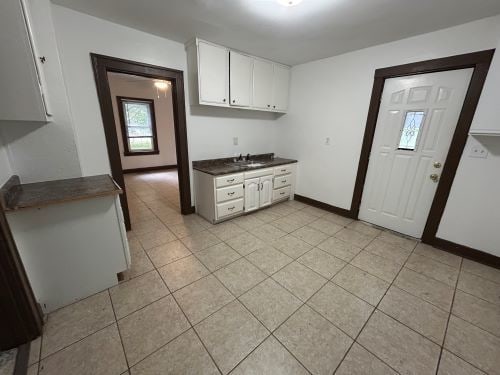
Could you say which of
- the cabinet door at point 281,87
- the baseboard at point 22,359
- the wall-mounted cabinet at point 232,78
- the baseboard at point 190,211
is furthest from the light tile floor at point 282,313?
the cabinet door at point 281,87

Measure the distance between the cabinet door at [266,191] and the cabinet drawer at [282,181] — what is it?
13 centimetres

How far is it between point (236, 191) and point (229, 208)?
0.27m

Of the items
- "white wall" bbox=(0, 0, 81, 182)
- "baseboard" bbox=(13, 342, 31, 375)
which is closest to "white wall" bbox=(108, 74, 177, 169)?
"white wall" bbox=(0, 0, 81, 182)

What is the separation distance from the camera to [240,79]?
9.37 feet

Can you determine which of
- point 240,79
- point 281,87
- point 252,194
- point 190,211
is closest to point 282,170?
point 252,194

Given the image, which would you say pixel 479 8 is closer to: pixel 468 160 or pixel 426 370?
pixel 468 160

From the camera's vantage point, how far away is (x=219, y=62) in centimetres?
260

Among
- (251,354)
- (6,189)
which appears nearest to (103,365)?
(251,354)

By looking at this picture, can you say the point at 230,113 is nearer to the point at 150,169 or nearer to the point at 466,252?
the point at 466,252

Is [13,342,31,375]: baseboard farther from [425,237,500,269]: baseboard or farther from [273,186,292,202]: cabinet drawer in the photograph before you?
[425,237,500,269]: baseboard

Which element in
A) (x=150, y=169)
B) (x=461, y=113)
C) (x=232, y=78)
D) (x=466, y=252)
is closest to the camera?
(x=461, y=113)

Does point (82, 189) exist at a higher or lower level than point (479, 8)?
A: lower

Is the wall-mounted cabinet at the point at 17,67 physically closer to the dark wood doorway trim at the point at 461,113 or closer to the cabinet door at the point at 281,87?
the cabinet door at the point at 281,87

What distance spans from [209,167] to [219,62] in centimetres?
141
